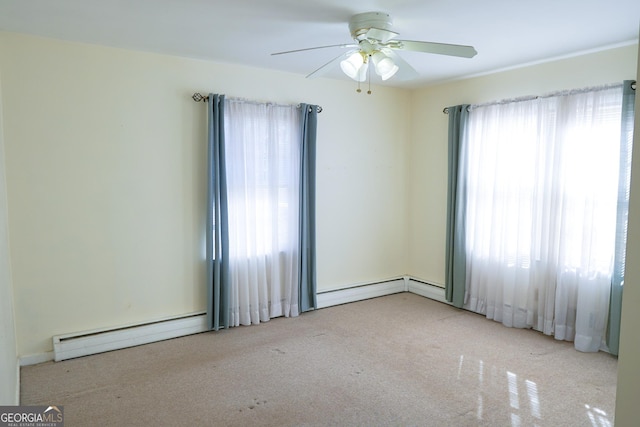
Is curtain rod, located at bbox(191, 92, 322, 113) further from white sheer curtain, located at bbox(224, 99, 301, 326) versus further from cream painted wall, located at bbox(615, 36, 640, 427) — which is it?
cream painted wall, located at bbox(615, 36, 640, 427)

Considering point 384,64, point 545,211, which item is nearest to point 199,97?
point 384,64

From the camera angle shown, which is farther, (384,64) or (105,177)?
(105,177)

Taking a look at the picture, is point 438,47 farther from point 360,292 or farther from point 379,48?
point 360,292

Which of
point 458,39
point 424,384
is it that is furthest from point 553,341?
point 458,39

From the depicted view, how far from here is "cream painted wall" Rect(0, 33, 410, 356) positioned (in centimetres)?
324

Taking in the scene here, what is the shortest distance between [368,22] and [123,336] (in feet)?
10.4

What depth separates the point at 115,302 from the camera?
3.63 m

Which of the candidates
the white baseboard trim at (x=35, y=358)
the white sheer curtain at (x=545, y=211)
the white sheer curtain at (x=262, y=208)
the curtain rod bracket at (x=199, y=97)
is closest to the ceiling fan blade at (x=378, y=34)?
the white sheer curtain at (x=262, y=208)

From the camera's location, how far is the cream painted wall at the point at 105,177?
3.24 m

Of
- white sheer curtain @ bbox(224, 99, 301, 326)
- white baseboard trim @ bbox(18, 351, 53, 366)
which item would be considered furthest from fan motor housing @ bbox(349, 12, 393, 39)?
white baseboard trim @ bbox(18, 351, 53, 366)

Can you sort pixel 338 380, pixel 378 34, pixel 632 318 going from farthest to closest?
1. pixel 338 380
2. pixel 378 34
3. pixel 632 318

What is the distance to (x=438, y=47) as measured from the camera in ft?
8.29

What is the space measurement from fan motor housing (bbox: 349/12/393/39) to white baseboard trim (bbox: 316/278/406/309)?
290 cm

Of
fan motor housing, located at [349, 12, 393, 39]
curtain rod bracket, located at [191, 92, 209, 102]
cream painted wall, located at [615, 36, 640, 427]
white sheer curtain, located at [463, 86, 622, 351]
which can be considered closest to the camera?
cream painted wall, located at [615, 36, 640, 427]
